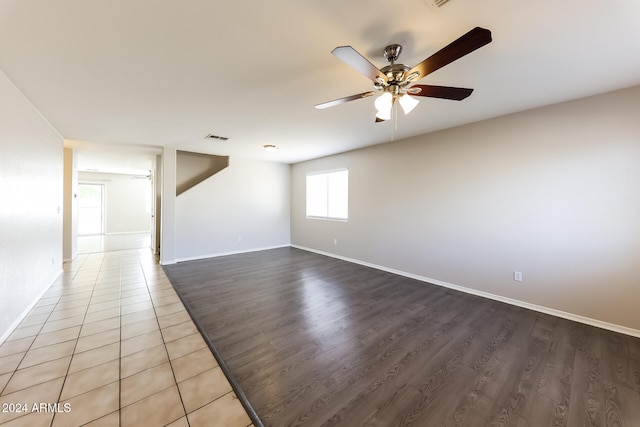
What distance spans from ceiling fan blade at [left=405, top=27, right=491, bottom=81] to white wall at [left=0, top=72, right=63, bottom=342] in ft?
11.4

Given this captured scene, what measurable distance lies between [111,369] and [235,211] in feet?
14.1

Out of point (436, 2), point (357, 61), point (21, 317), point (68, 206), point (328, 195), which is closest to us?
point (436, 2)

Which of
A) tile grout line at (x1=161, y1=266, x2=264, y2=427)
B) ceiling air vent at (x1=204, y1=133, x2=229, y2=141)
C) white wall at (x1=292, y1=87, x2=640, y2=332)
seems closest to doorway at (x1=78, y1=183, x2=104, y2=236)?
ceiling air vent at (x1=204, y1=133, x2=229, y2=141)

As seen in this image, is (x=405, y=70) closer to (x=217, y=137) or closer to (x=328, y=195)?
(x=217, y=137)

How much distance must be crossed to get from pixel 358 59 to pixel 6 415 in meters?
3.02

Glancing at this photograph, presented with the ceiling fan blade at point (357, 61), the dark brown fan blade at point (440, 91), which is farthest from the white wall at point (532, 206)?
the ceiling fan blade at point (357, 61)

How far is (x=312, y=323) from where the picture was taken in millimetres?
2514

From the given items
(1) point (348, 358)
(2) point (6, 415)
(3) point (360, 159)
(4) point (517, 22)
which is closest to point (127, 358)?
(2) point (6, 415)

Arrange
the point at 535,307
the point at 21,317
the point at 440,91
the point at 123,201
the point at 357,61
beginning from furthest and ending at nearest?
the point at 123,201 → the point at 535,307 → the point at 21,317 → the point at 440,91 → the point at 357,61

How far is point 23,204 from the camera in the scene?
2.46 m

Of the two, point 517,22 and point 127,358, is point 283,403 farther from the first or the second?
point 517,22

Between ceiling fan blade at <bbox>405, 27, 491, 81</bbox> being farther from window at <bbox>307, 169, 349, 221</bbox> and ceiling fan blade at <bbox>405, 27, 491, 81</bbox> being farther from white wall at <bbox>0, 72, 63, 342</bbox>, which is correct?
window at <bbox>307, 169, 349, 221</bbox>

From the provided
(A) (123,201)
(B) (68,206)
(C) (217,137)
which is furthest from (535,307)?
(A) (123,201)

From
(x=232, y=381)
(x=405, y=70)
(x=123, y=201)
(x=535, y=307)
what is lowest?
(x=232, y=381)
